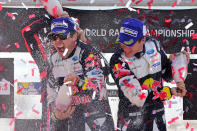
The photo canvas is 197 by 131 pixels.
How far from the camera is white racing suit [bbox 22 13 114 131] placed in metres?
2.62

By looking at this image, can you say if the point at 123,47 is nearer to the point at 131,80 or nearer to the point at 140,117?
the point at 131,80

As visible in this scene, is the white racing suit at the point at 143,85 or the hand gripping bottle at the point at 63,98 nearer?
the white racing suit at the point at 143,85

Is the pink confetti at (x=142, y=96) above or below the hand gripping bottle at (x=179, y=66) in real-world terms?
below

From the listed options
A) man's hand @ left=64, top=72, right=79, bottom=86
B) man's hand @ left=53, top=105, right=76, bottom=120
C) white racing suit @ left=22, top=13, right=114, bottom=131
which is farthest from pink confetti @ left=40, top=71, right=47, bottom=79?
man's hand @ left=53, top=105, right=76, bottom=120

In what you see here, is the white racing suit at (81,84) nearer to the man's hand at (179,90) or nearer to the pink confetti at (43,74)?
the pink confetti at (43,74)

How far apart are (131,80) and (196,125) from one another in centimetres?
86

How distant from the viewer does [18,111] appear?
115 inches

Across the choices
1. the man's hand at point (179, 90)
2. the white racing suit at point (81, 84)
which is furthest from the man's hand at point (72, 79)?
the man's hand at point (179, 90)

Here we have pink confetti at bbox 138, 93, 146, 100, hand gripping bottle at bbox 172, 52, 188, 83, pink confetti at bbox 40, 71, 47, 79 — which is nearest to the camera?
pink confetti at bbox 138, 93, 146, 100

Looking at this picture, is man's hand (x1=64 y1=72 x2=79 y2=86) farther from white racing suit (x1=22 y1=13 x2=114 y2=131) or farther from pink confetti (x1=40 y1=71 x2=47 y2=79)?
pink confetti (x1=40 y1=71 x2=47 y2=79)

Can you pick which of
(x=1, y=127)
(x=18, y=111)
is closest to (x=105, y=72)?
(x=18, y=111)

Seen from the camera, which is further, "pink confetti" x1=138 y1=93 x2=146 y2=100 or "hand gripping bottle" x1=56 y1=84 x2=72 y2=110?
"hand gripping bottle" x1=56 y1=84 x2=72 y2=110

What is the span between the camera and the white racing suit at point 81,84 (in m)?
2.62

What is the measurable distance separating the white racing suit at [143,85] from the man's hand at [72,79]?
0.33 m
